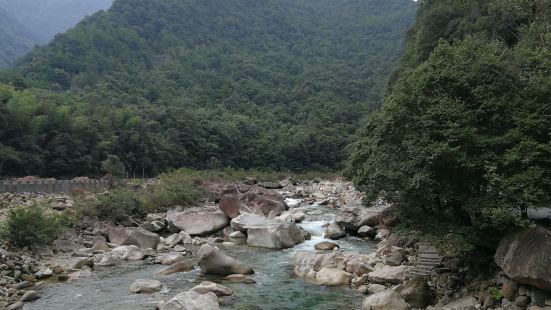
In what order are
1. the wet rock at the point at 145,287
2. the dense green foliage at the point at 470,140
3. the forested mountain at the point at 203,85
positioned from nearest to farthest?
the dense green foliage at the point at 470,140 < the wet rock at the point at 145,287 < the forested mountain at the point at 203,85

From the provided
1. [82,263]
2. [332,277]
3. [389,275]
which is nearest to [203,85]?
[82,263]

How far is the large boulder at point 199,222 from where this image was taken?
23.7 m

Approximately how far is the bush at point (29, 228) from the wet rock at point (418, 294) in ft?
45.7

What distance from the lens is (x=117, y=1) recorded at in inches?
5408

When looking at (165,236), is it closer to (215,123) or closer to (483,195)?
(483,195)

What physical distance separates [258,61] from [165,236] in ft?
401

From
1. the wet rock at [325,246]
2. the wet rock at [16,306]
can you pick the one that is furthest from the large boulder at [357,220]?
the wet rock at [16,306]

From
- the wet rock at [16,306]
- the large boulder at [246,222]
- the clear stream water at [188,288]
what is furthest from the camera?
the large boulder at [246,222]

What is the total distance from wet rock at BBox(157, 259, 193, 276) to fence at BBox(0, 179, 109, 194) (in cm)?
1935

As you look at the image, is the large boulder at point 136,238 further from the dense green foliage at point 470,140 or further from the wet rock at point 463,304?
the wet rock at point 463,304

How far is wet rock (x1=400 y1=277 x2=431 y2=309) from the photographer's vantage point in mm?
12031

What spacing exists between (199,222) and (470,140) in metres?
15.8

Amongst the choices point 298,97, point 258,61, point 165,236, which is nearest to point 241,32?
point 258,61

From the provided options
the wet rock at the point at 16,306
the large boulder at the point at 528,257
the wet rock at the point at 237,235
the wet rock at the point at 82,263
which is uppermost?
the large boulder at the point at 528,257
